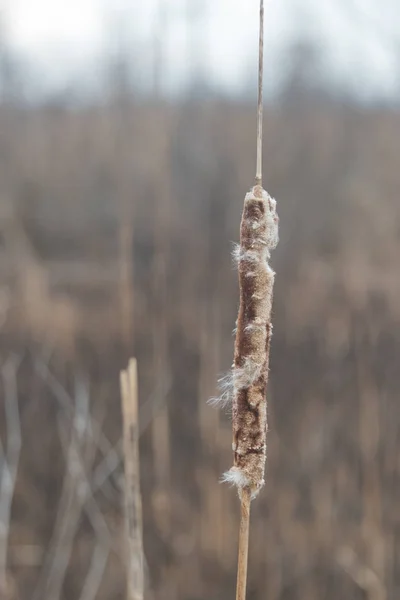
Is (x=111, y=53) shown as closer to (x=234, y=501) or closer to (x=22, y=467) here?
(x=22, y=467)

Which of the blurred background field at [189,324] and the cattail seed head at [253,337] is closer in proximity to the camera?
the cattail seed head at [253,337]

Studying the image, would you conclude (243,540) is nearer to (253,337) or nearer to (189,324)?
(253,337)

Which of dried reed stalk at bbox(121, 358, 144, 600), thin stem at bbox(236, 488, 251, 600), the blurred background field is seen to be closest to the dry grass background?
the blurred background field

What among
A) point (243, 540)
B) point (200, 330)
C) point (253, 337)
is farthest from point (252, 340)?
point (200, 330)

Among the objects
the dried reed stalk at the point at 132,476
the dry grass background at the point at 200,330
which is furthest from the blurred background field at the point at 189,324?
the dried reed stalk at the point at 132,476

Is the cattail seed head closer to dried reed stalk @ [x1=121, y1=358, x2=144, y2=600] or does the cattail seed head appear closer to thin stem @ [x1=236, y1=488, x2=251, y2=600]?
thin stem @ [x1=236, y1=488, x2=251, y2=600]

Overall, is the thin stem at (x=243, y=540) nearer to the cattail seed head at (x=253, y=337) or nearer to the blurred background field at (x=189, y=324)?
the cattail seed head at (x=253, y=337)

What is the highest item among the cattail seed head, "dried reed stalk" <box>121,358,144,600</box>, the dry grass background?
the cattail seed head

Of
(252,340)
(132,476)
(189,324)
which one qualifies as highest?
(252,340)
